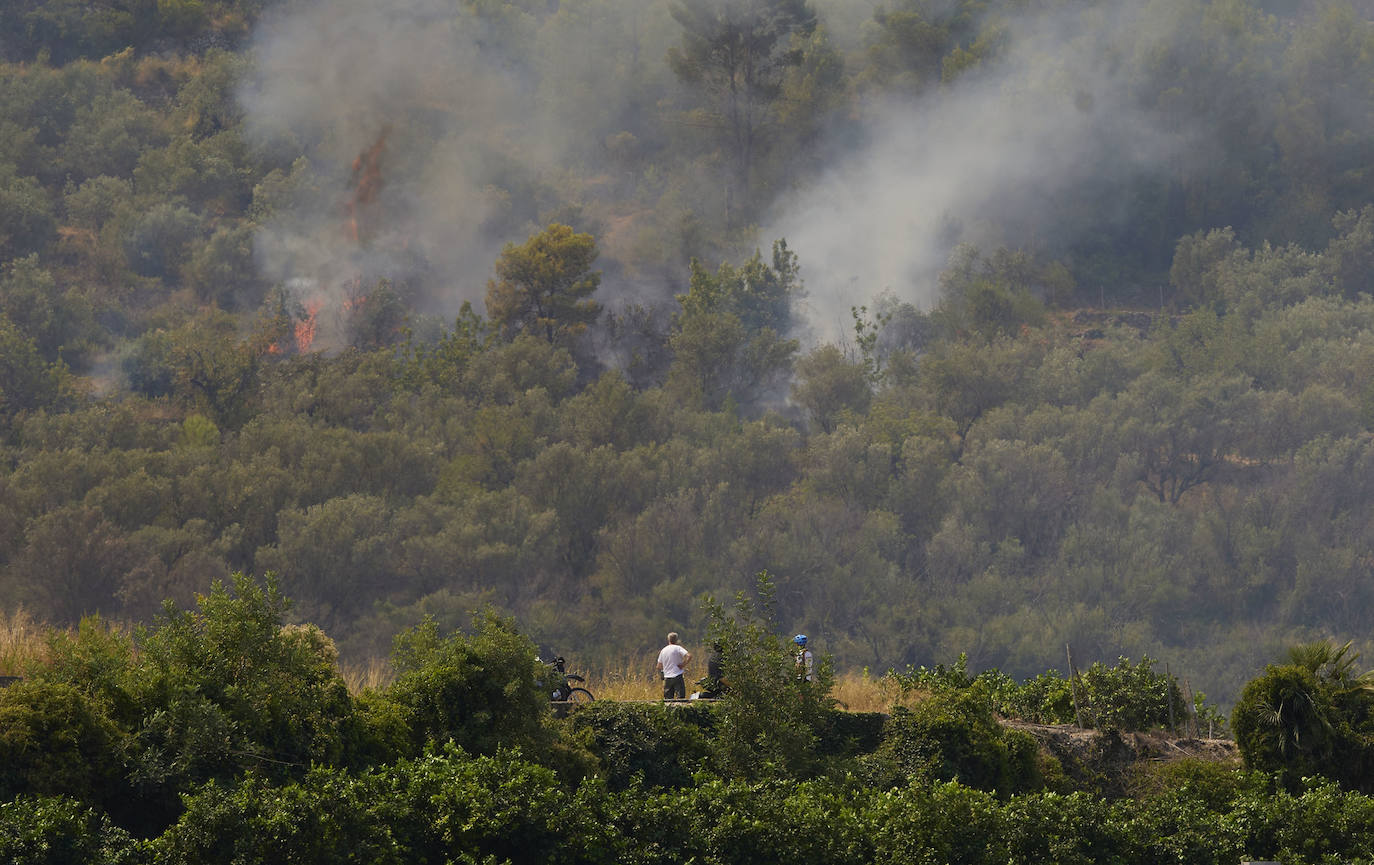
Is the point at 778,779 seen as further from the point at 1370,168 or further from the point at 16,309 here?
the point at 1370,168

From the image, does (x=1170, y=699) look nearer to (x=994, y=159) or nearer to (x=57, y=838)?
(x=57, y=838)

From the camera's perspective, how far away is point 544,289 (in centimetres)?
6825

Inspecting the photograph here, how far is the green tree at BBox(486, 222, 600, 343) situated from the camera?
6775cm

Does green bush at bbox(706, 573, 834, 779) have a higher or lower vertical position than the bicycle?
lower

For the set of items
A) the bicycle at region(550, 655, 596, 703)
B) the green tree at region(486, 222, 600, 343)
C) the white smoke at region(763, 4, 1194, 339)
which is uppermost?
the white smoke at region(763, 4, 1194, 339)

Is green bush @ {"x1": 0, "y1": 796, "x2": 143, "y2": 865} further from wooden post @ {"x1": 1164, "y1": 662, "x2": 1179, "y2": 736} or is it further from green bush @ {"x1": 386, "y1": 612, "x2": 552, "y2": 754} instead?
wooden post @ {"x1": 1164, "y1": 662, "x2": 1179, "y2": 736}

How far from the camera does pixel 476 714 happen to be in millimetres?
16156

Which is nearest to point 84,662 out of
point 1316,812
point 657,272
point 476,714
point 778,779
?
point 476,714

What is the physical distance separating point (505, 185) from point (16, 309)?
27.2m

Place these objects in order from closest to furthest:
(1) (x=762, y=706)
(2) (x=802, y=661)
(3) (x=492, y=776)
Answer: (3) (x=492, y=776)
(1) (x=762, y=706)
(2) (x=802, y=661)

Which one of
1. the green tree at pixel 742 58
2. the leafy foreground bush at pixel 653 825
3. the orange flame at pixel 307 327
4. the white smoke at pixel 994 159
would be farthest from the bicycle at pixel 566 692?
the white smoke at pixel 994 159

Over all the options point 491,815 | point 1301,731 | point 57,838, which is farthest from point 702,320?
point 57,838

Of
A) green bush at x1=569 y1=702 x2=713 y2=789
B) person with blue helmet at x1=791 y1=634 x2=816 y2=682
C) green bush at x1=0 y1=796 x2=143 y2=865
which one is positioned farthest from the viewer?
person with blue helmet at x1=791 y1=634 x2=816 y2=682

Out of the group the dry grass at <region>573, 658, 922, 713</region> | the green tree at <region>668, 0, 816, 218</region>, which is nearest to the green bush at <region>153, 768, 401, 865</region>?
the dry grass at <region>573, 658, 922, 713</region>
